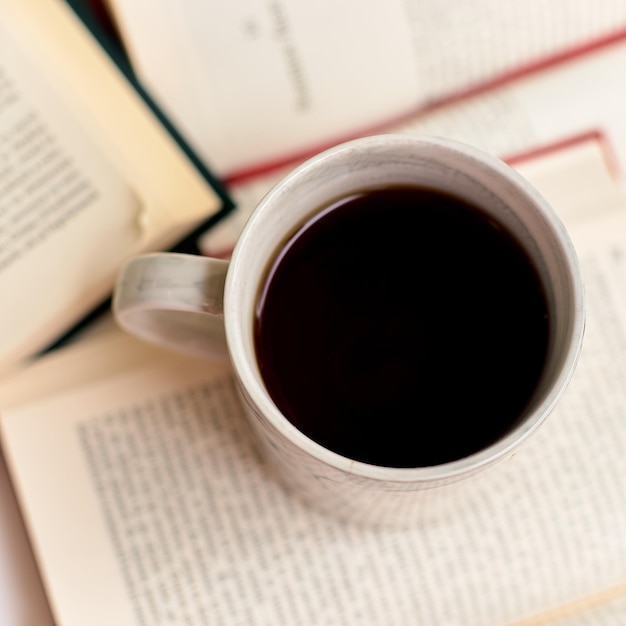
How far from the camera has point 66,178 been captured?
63cm

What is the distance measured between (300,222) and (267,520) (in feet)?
0.82

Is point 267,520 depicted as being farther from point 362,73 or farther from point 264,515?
point 362,73

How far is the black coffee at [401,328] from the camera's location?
0.49 metres

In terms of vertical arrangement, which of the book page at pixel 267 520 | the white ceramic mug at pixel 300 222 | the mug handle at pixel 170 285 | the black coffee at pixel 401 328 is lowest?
the book page at pixel 267 520

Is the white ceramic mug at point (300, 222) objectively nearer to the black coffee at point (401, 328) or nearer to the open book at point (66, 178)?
the black coffee at point (401, 328)

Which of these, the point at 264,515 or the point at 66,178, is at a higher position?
the point at 66,178

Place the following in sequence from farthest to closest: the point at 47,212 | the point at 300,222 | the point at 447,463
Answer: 1. the point at 47,212
2. the point at 300,222
3. the point at 447,463

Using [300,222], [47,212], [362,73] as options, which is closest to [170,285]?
[300,222]

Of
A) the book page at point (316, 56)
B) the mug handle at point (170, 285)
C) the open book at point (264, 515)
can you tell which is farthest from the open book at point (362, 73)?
the mug handle at point (170, 285)

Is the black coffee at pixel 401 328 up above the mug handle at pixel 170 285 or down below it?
below

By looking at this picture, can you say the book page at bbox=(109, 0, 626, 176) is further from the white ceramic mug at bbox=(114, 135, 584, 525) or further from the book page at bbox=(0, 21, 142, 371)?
the white ceramic mug at bbox=(114, 135, 584, 525)

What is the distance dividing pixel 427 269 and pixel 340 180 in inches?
3.9

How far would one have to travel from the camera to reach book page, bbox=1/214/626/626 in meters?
0.59

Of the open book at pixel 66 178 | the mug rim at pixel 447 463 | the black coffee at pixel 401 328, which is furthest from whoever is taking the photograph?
the open book at pixel 66 178
